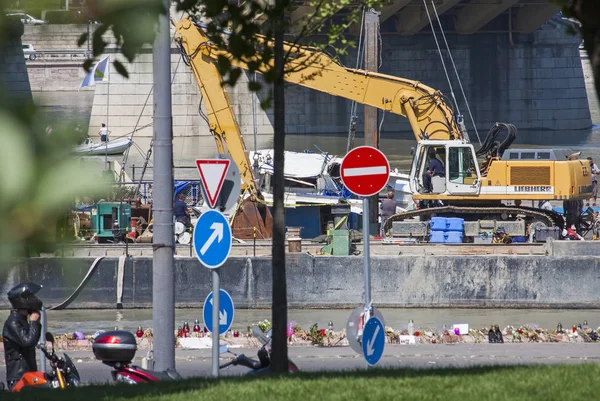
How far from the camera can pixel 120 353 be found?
317 inches

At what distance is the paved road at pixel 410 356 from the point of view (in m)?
13.4

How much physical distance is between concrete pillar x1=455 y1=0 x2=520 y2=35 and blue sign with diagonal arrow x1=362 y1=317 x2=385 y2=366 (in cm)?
6127

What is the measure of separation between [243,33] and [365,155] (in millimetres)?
5266

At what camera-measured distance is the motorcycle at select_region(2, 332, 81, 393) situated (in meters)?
8.14

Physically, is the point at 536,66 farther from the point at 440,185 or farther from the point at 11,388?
the point at 11,388

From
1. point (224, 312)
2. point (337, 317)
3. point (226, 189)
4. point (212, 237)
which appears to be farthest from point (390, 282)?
point (212, 237)

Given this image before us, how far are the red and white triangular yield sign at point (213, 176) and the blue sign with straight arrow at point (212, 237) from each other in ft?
1.46

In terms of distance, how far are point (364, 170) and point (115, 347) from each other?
3.80 metres

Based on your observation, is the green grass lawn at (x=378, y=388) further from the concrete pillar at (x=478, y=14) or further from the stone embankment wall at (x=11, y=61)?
the concrete pillar at (x=478, y=14)

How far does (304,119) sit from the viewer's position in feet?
246

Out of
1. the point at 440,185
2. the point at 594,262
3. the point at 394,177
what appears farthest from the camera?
the point at 394,177

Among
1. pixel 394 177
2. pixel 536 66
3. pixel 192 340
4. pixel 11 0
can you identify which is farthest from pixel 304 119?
pixel 11 0

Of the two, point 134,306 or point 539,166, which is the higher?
point 539,166

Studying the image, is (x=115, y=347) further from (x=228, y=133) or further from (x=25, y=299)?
(x=228, y=133)
